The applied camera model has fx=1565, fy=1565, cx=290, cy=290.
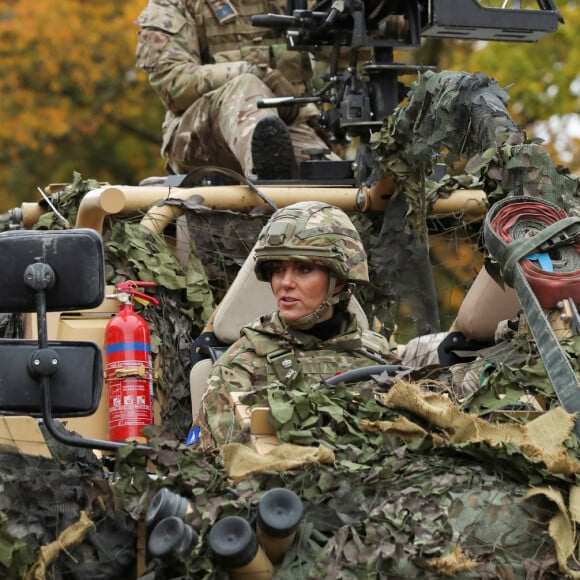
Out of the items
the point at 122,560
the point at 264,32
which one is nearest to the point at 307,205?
the point at 122,560

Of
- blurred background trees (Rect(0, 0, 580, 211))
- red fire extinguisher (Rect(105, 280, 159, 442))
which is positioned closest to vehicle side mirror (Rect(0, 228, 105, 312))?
red fire extinguisher (Rect(105, 280, 159, 442))

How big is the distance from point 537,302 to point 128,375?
1.95 meters

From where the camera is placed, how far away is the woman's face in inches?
236

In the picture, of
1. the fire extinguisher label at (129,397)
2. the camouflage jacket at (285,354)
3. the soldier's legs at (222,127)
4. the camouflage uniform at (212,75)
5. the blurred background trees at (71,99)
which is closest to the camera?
the camouflage jacket at (285,354)

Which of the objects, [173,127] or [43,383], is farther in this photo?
[173,127]

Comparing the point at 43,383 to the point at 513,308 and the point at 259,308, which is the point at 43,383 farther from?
the point at 513,308

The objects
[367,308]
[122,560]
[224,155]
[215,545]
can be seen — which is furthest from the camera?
[224,155]

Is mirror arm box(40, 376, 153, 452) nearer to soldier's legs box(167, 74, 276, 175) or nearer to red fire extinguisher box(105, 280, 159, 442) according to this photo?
red fire extinguisher box(105, 280, 159, 442)

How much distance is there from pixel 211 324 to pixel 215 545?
268cm

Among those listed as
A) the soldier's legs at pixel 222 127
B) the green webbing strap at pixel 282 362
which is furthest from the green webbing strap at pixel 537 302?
the soldier's legs at pixel 222 127

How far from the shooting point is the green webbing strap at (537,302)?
15.3 feet

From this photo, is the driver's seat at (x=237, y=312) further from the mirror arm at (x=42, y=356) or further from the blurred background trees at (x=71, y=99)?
the blurred background trees at (x=71, y=99)

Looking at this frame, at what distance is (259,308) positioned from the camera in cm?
650

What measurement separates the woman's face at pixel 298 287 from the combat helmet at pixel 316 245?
0.09 ft
